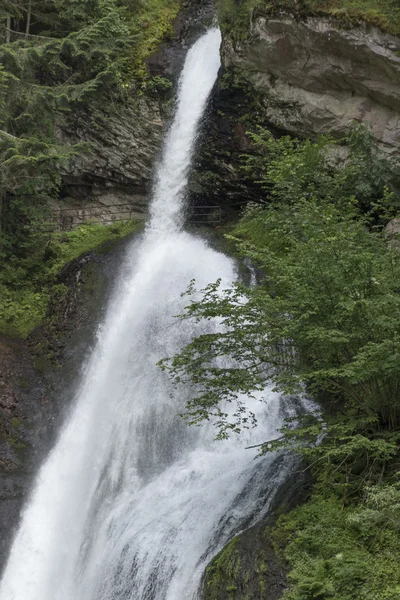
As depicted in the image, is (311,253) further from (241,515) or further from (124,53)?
(124,53)

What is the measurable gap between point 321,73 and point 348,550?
1240 centimetres

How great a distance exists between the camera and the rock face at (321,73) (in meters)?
14.7

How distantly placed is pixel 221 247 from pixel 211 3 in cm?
1108

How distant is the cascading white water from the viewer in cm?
864

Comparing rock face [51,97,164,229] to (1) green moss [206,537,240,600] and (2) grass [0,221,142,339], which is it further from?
(1) green moss [206,537,240,600]

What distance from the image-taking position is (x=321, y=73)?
1564 cm

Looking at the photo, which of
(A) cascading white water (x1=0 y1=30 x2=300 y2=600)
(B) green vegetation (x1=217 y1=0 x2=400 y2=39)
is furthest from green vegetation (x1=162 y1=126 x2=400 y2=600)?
(B) green vegetation (x1=217 y1=0 x2=400 y2=39)

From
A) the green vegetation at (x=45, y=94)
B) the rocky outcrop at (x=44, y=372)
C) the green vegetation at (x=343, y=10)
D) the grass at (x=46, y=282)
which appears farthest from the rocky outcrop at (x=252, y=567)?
the green vegetation at (x=343, y=10)

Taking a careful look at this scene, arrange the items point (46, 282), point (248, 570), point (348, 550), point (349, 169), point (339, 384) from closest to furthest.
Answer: point (348, 550)
point (248, 570)
point (339, 384)
point (349, 169)
point (46, 282)

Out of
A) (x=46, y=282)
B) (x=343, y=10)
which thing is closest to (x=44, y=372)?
(x=46, y=282)

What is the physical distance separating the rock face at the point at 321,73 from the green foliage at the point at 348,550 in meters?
10.6

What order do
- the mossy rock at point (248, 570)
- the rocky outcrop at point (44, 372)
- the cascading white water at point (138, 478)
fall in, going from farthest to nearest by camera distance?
the rocky outcrop at point (44, 372)
the cascading white water at point (138, 478)
the mossy rock at point (248, 570)

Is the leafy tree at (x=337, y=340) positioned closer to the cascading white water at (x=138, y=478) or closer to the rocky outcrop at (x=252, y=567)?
the rocky outcrop at (x=252, y=567)

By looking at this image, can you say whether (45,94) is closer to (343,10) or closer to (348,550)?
(343,10)
